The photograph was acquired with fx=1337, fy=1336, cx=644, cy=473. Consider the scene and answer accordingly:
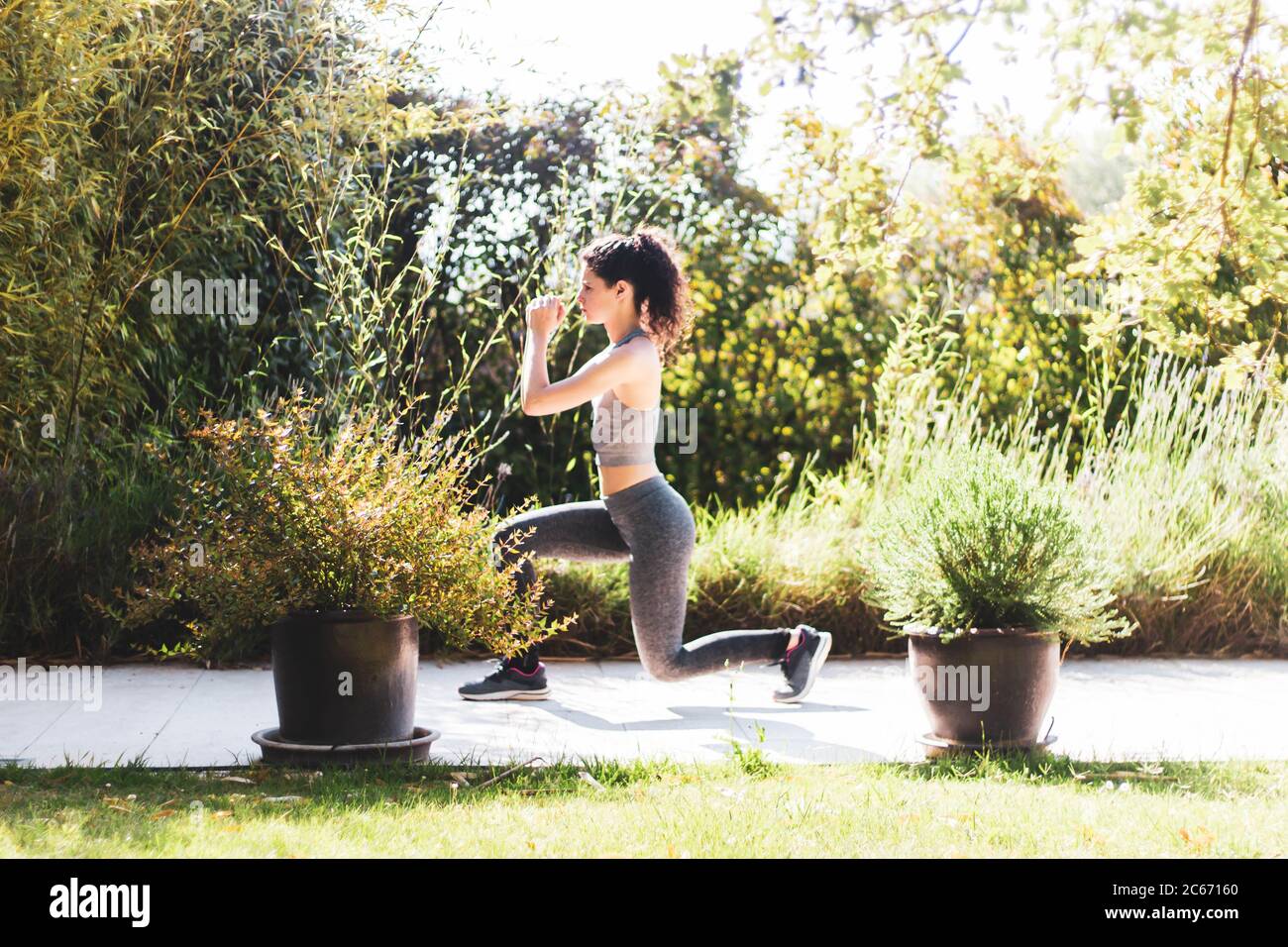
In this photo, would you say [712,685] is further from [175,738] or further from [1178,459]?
[1178,459]

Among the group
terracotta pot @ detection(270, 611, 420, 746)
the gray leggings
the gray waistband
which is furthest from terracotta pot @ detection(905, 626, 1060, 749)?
terracotta pot @ detection(270, 611, 420, 746)

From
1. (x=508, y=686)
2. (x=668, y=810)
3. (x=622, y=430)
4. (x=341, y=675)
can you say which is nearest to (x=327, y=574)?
(x=341, y=675)

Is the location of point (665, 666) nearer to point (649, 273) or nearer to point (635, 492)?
point (635, 492)

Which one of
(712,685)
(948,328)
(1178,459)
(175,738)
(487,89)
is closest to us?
(175,738)

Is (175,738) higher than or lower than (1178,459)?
lower

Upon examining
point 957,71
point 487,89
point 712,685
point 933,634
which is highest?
point 487,89

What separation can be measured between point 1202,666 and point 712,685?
250 centimetres

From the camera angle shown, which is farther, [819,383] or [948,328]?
[948,328]

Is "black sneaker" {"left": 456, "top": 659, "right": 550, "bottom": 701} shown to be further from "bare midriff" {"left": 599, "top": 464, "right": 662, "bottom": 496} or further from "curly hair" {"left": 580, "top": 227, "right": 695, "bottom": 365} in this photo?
"curly hair" {"left": 580, "top": 227, "right": 695, "bottom": 365}

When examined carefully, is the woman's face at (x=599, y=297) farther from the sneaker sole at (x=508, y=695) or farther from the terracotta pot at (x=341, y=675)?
the sneaker sole at (x=508, y=695)

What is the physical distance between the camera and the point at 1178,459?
7.84m

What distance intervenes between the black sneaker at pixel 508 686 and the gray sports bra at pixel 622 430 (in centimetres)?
107
